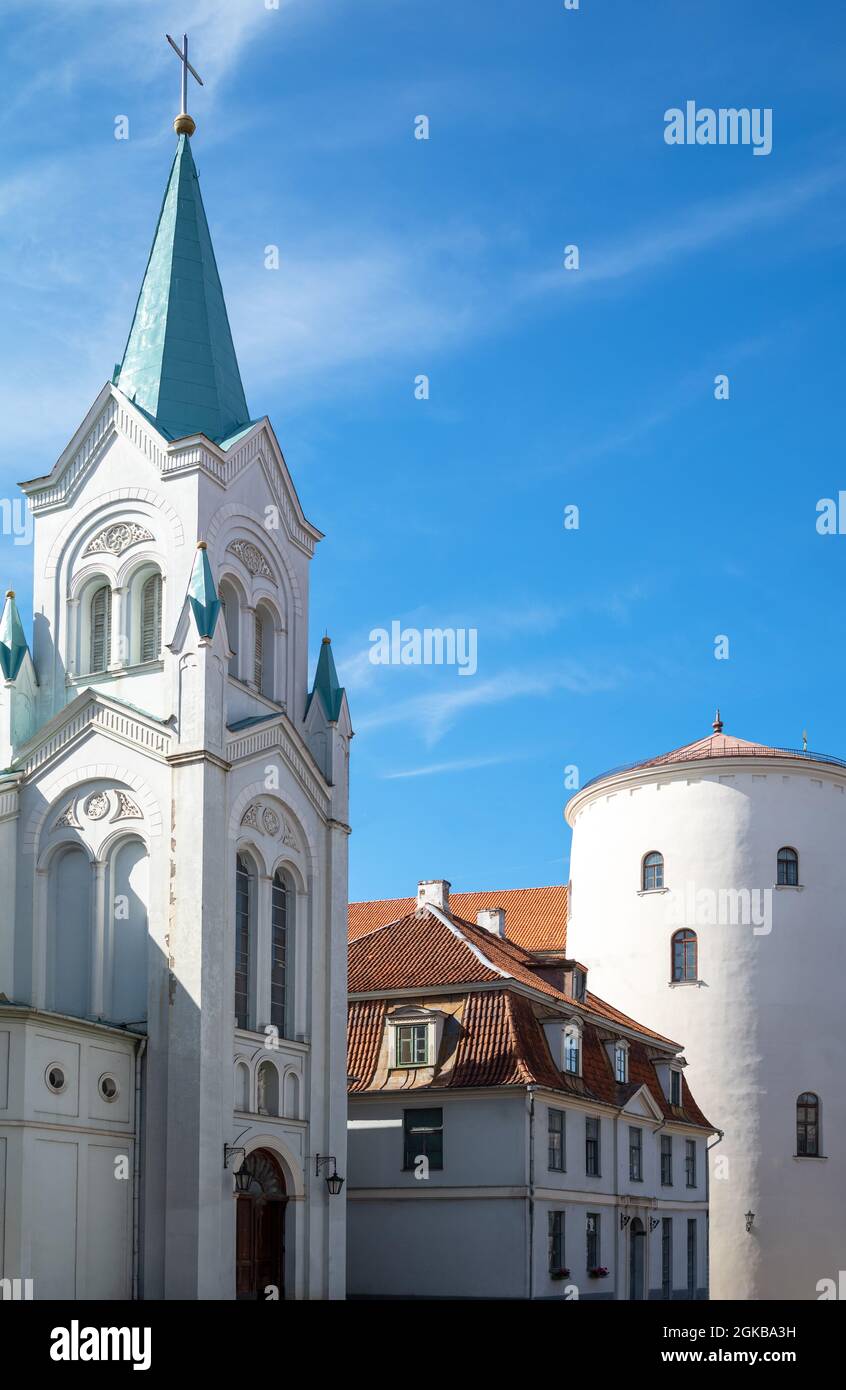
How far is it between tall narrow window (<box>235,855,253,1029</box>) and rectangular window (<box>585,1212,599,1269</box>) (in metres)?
12.0

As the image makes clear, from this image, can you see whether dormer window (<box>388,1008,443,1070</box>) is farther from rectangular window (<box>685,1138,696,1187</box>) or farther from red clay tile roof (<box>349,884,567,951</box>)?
red clay tile roof (<box>349,884,567,951</box>)

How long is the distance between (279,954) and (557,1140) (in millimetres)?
8851

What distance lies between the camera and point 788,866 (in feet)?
179

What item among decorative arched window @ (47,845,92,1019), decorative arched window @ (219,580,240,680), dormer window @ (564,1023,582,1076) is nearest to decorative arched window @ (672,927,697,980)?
dormer window @ (564,1023,582,1076)

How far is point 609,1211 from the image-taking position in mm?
40938

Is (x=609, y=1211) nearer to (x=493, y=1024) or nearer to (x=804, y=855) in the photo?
(x=493, y=1024)

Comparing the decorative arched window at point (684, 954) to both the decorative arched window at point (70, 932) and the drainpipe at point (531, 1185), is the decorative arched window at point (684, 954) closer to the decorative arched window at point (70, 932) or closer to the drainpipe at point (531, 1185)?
the drainpipe at point (531, 1185)

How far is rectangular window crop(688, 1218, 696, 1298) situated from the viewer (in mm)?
46594

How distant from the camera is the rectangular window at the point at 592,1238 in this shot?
39531 mm

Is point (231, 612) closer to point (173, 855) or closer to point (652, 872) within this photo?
point (173, 855)

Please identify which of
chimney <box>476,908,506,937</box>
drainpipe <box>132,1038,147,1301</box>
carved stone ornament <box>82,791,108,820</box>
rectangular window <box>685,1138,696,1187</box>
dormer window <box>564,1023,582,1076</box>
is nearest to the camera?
drainpipe <box>132,1038,147,1301</box>

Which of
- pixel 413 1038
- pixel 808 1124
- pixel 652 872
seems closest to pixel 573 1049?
pixel 413 1038
